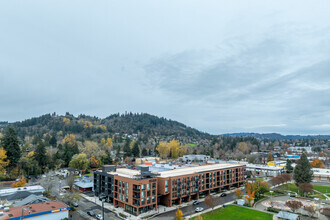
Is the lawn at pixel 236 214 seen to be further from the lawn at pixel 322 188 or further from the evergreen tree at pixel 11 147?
the evergreen tree at pixel 11 147

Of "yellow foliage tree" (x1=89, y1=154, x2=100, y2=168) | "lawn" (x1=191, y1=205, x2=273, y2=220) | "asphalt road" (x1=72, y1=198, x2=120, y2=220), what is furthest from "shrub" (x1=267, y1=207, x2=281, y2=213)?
"yellow foliage tree" (x1=89, y1=154, x2=100, y2=168)

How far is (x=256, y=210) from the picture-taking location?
1919 inches

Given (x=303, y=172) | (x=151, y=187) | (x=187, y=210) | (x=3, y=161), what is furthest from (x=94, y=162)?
(x=303, y=172)

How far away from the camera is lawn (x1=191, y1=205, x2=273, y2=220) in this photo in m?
43.9

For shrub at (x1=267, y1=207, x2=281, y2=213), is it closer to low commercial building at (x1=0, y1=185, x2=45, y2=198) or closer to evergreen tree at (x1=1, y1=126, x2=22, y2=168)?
low commercial building at (x1=0, y1=185, x2=45, y2=198)

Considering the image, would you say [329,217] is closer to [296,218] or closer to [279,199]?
[296,218]

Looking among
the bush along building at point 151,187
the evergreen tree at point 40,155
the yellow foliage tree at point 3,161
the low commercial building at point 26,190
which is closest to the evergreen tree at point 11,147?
the yellow foliage tree at point 3,161

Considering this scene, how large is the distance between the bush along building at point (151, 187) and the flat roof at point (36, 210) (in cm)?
1267

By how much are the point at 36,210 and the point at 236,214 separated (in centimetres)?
3930

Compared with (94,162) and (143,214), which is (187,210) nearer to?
(143,214)

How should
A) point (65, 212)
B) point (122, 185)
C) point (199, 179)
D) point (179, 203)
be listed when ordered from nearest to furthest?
1. point (65, 212)
2. point (122, 185)
3. point (179, 203)
4. point (199, 179)

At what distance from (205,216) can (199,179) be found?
44.1ft

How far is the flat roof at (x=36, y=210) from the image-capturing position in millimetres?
35912

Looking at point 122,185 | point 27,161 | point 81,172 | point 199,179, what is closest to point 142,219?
point 122,185
